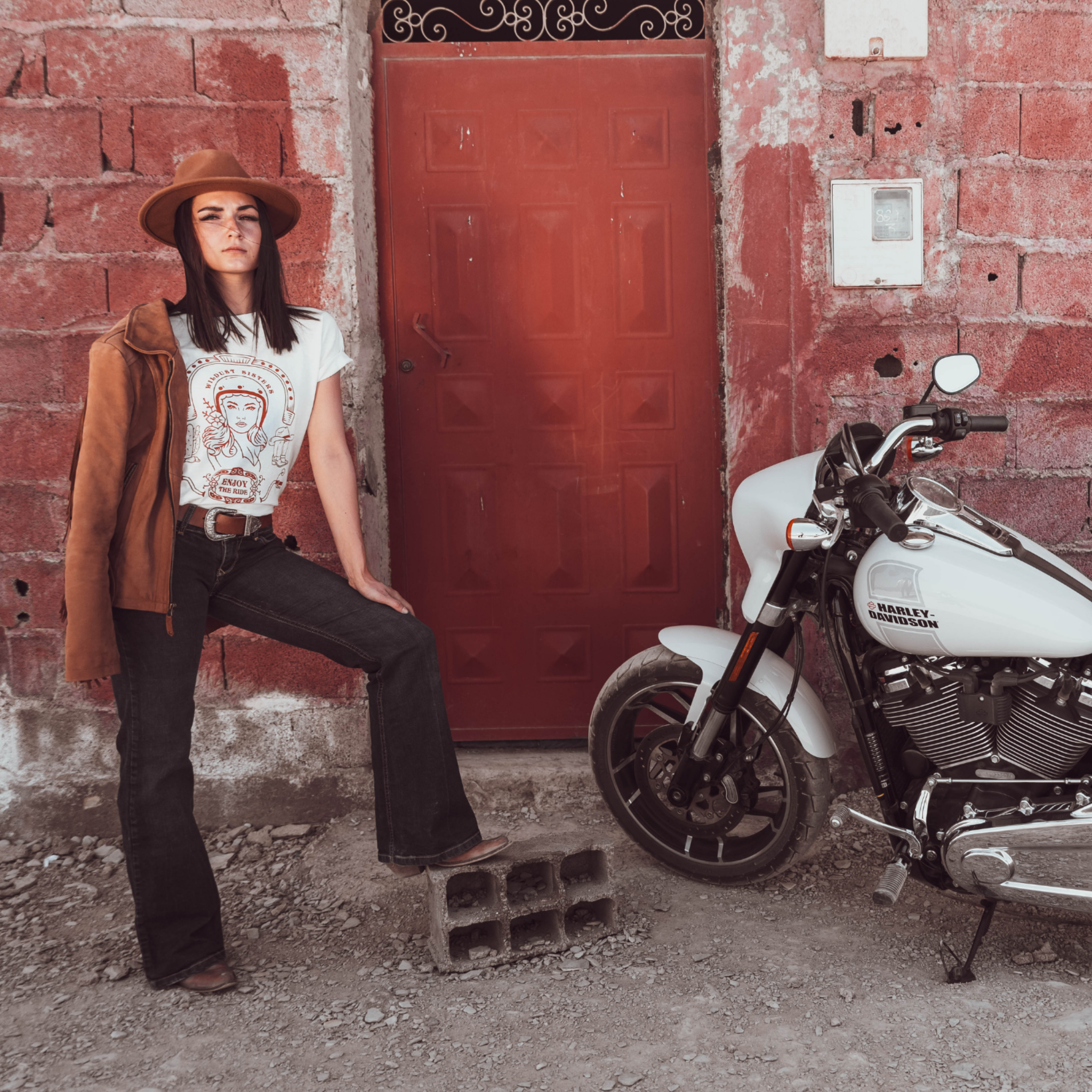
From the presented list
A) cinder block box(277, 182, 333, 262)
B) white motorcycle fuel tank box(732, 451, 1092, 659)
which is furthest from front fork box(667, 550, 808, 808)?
cinder block box(277, 182, 333, 262)

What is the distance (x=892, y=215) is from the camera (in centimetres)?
306

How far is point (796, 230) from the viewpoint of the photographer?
3084mm

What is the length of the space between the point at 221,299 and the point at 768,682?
1.63 meters

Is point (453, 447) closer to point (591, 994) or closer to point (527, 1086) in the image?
point (591, 994)

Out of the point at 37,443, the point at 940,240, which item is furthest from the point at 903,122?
the point at 37,443

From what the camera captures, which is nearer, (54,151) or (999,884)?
(999,884)

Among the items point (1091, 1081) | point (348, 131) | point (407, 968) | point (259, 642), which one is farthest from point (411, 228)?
point (1091, 1081)

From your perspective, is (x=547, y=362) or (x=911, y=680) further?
(x=547, y=362)

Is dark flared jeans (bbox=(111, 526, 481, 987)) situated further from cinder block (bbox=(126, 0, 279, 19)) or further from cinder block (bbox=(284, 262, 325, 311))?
cinder block (bbox=(126, 0, 279, 19))

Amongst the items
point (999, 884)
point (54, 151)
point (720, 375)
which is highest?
point (54, 151)

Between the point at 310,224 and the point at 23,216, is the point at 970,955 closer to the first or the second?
the point at 310,224

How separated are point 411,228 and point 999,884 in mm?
2516

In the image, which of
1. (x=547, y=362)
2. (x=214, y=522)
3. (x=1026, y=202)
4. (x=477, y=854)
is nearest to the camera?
(x=214, y=522)

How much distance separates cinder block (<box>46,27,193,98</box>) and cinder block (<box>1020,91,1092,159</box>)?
2556 millimetres
